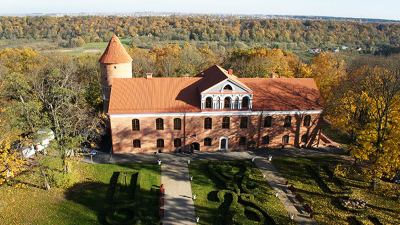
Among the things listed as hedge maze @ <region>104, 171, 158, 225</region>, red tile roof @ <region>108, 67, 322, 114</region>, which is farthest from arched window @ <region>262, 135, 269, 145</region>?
hedge maze @ <region>104, 171, 158, 225</region>

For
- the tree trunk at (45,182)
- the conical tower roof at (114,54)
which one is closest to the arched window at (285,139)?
the conical tower roof at (114,54)

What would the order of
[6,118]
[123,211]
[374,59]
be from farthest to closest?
[374,59] < [6,118] < [123,211]

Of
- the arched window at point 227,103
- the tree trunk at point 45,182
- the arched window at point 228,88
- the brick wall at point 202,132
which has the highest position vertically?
the arched window at point 228,88

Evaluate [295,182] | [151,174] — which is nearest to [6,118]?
[151,174]

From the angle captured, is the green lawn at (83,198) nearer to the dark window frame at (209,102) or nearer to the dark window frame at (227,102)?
the dark window frame at (209,102)

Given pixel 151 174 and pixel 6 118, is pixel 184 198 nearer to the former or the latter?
pixel 151 174

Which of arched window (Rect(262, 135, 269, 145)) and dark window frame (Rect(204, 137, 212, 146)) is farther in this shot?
arched window (Rect(262, 135, 269, 145))

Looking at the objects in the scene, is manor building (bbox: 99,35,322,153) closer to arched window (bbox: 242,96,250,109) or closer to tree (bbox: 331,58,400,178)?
arched window (bbox: 242,96,250,109)
